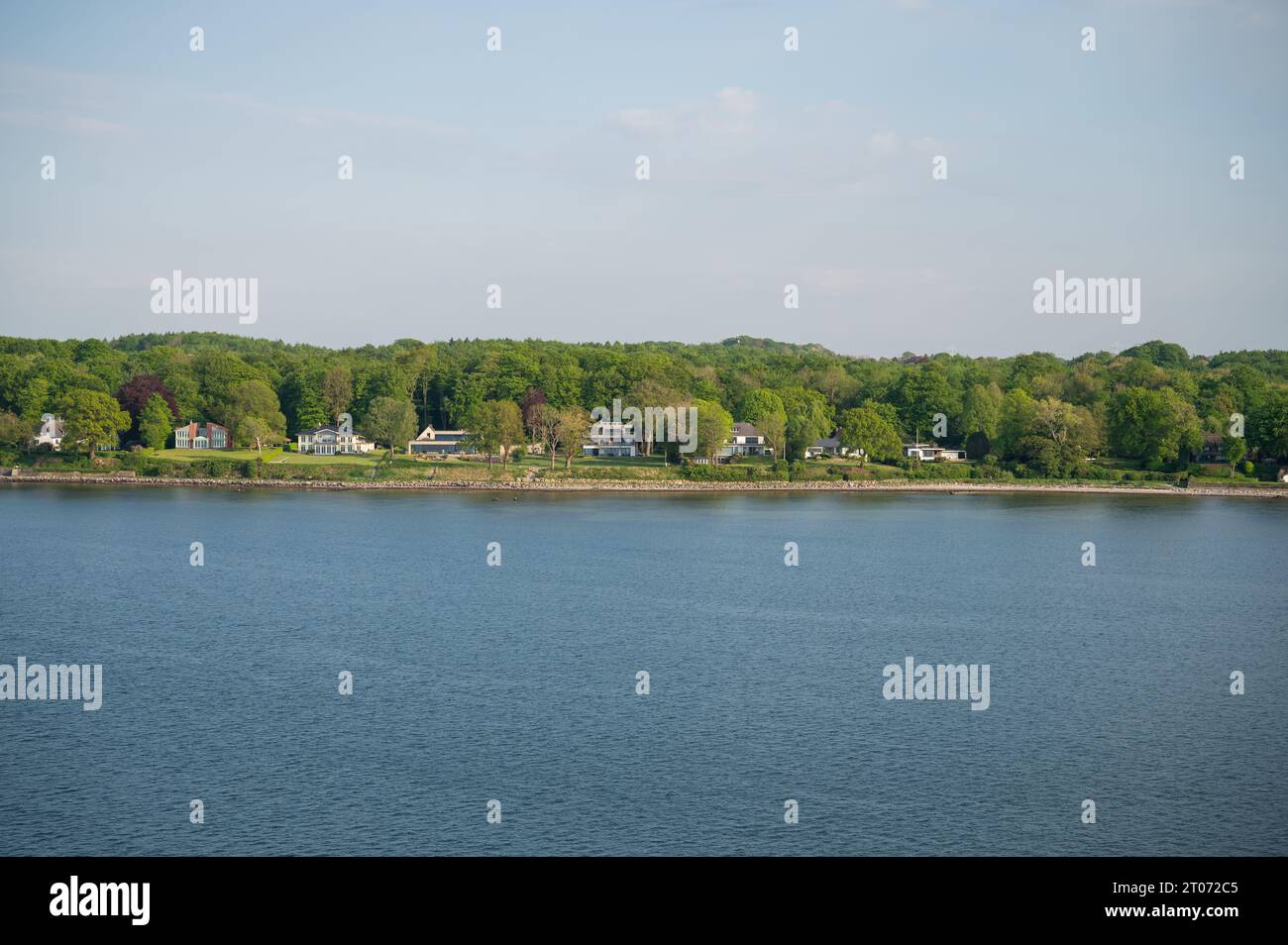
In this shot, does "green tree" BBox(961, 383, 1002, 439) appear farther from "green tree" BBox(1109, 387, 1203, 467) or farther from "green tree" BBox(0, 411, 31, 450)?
"green tree" BBox(0, 411, 31, 450)

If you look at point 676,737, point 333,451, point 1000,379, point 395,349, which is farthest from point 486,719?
point 395,349

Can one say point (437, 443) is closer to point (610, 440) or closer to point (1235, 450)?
point (610, 440)

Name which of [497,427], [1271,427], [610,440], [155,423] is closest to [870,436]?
[610,440]

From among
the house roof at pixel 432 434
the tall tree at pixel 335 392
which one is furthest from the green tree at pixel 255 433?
the house roof at pixel 432 434

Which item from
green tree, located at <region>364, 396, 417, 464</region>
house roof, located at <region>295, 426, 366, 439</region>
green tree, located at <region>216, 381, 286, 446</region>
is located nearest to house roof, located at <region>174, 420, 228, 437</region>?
green tree, located at <region>216, 381, 286, 446</region>

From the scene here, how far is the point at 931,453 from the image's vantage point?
87312 millimetres

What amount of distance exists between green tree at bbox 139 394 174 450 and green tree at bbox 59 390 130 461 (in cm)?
179

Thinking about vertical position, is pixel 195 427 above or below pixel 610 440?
above

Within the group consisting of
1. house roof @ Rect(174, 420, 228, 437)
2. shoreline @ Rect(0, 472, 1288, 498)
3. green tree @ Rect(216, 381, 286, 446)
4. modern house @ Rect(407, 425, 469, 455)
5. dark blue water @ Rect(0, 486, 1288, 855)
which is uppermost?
green tree @ Rect(216, 381, 286, 446)

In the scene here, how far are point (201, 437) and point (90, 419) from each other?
917 cm

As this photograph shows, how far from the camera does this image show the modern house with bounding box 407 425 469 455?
87.6 meters
